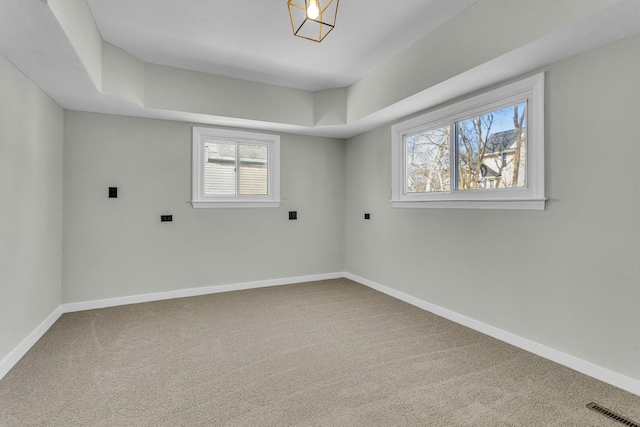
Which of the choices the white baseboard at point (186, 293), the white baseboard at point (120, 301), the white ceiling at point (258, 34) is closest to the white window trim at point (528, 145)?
the white ceiling at point (258, 34)

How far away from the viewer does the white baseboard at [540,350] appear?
6.67ft

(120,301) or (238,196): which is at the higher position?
(238,196)

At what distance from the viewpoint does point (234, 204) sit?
4.31 meters

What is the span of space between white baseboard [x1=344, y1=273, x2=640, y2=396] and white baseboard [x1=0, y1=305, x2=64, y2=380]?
138 inches

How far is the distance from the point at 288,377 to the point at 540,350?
188 cm

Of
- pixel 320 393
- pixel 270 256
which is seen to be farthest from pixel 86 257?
pixel 320 393

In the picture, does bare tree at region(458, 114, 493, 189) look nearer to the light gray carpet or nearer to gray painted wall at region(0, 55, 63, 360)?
the light gray carpet

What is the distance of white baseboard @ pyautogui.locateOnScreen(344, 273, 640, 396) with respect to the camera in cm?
203

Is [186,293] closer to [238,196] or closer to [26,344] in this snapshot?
[238,196]

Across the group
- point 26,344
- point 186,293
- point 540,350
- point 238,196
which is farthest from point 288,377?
point 238,196

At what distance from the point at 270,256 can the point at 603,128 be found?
369cm

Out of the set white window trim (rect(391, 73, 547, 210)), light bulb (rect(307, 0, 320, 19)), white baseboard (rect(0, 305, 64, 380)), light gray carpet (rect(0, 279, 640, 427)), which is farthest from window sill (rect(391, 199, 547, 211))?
white baseboard (rect(0, 305, 64, 380))

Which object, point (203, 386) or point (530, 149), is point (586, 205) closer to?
point (530, 149)

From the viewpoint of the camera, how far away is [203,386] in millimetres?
2068
